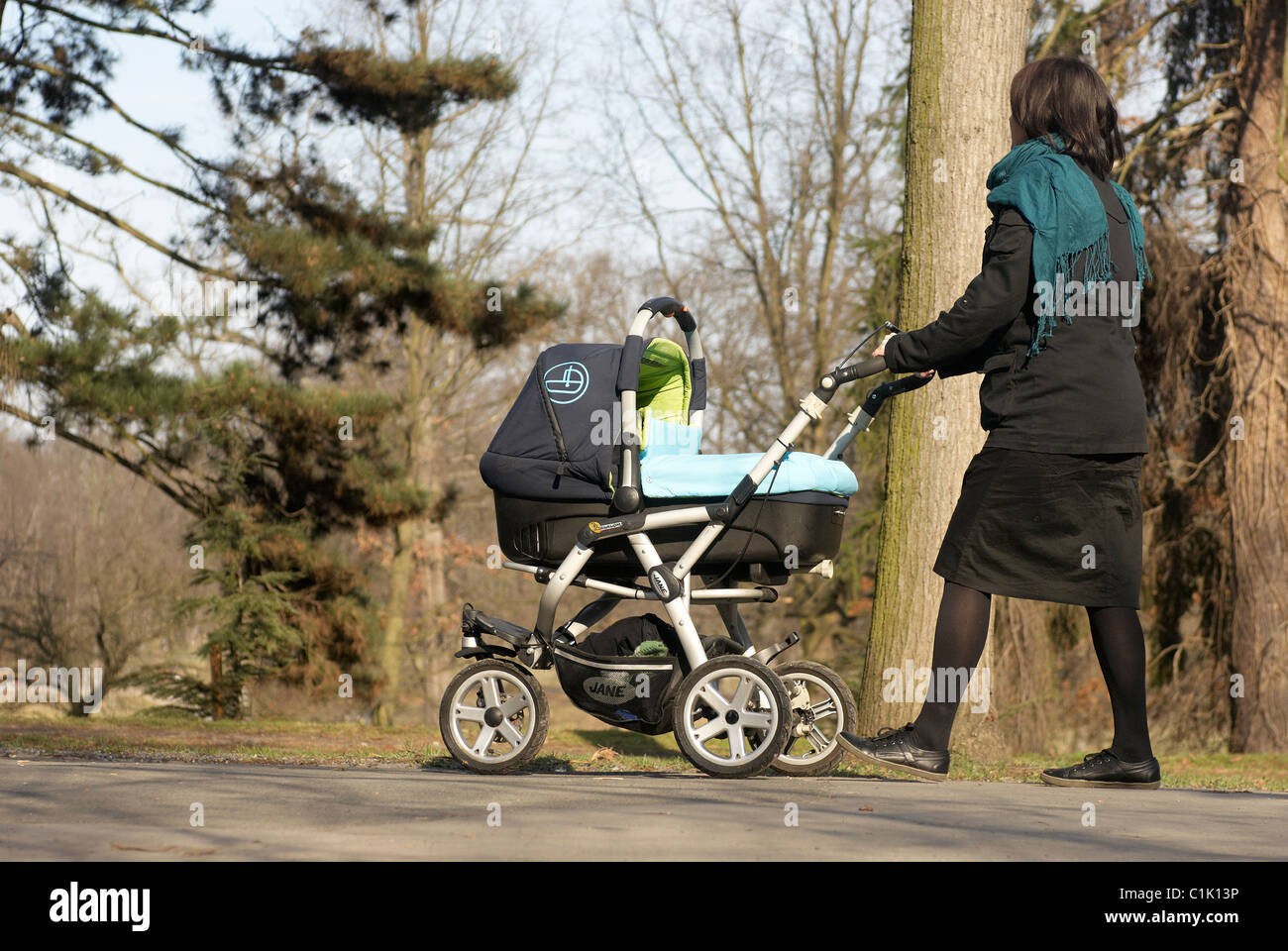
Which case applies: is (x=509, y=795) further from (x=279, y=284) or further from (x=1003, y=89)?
(x=279, y=284)

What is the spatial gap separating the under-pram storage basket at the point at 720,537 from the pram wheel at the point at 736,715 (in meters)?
0.41

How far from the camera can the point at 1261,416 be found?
1191 centimetres

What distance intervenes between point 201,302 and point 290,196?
4.41 feet

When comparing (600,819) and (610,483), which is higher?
(610,483)

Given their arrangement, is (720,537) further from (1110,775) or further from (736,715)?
(1110,775)

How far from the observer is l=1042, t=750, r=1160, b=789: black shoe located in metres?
4.31

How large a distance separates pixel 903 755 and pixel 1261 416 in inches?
358

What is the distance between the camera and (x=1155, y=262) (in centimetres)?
1248

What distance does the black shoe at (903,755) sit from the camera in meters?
4.14

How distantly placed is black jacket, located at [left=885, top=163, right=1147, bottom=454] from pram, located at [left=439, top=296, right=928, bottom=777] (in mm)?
593

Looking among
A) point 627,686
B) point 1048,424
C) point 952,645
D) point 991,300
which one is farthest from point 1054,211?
point 627,686

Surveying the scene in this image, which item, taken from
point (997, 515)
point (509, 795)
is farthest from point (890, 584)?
point (509, 795)

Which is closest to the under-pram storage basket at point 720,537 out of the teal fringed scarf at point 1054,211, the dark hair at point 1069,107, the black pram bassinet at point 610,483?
the black pram bassinet at point 610,483
